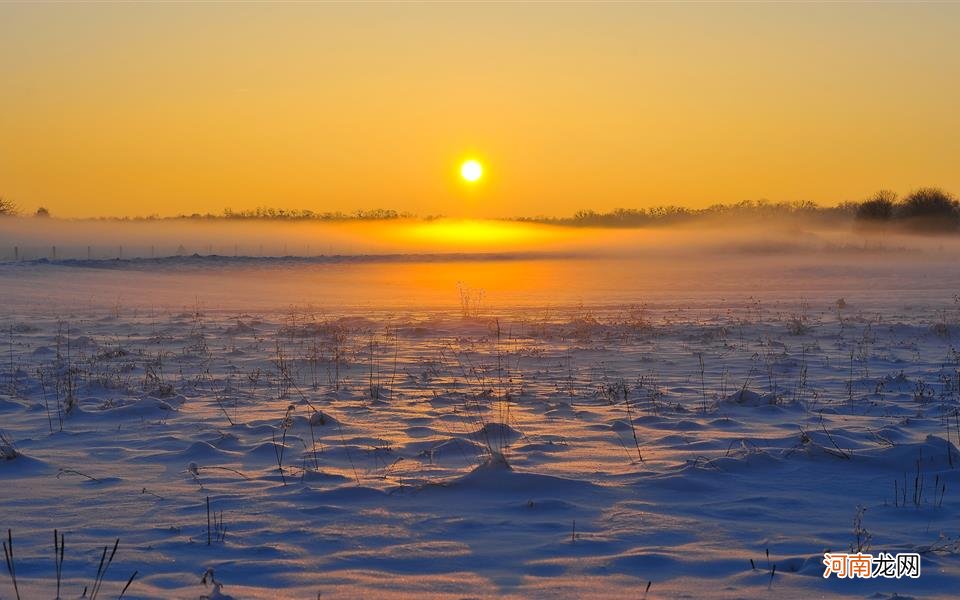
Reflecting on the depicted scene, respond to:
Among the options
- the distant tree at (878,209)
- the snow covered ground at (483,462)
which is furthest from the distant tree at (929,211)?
the snow covered ground at (483,462)

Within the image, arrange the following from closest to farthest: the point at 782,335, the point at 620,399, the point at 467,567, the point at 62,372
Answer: the point at 467,567, the point at 620,399, the point at 62,372, the point at 782,335

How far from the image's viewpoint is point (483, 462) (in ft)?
24.2

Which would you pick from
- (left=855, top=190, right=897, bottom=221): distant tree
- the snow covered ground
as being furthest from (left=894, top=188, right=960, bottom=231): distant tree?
the snow covered ground

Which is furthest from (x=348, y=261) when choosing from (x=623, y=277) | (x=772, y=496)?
(x=772, y=496)

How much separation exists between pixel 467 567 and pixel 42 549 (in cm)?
268

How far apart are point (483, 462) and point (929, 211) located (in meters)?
106

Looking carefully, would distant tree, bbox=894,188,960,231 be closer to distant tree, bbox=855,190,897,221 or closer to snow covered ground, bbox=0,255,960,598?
distant tree, bbox=855,190,897,221

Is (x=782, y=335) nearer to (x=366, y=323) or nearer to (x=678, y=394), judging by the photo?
(x=678, y=394)

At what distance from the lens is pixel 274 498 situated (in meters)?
6.75

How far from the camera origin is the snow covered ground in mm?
5340

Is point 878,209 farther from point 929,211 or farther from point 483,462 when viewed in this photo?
point 483,462

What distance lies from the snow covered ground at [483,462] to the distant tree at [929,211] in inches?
3578

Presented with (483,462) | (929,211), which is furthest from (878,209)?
(483,462)

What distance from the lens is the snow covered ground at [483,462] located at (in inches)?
210
